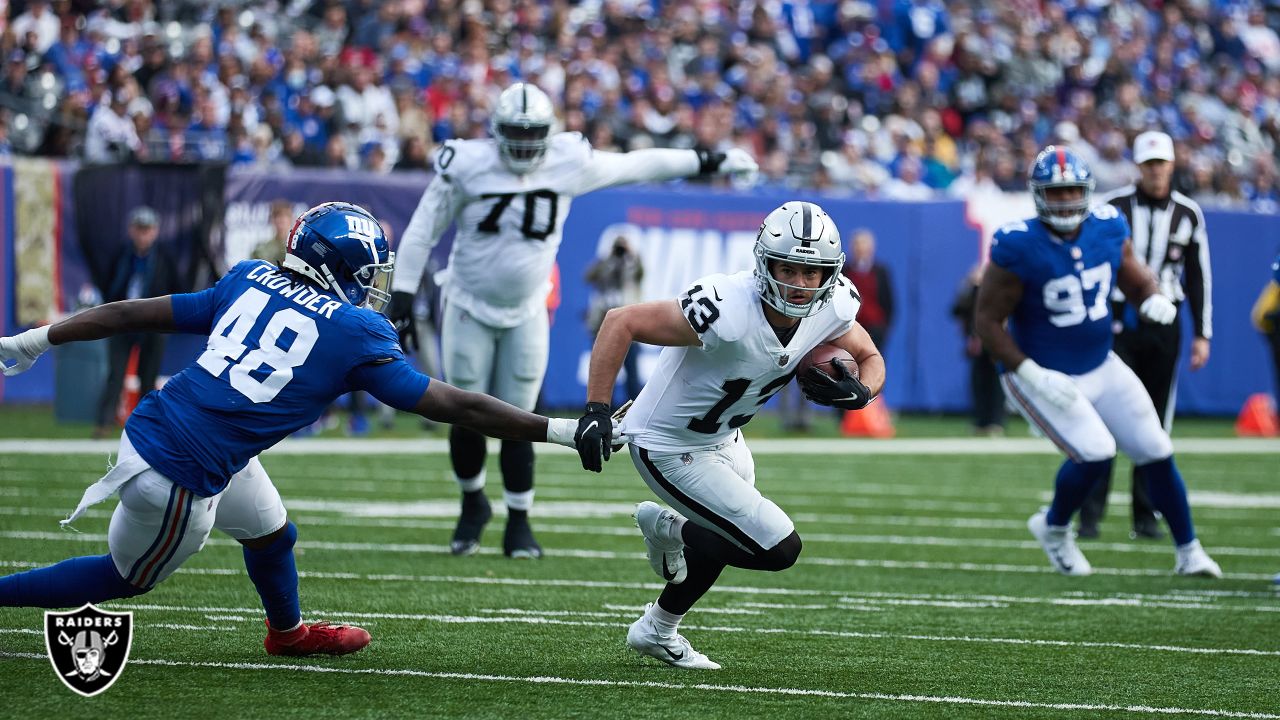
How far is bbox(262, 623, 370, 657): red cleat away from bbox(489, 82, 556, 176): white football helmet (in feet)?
9.68

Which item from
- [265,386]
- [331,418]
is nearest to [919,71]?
[331,418]

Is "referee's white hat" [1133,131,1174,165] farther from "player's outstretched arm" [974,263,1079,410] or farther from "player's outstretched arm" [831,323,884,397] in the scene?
"player's outstretched arm" [831,323,884,397]

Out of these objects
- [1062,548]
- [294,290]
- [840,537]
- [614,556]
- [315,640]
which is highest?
[294,290]

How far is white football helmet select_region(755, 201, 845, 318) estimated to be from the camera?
484 cm

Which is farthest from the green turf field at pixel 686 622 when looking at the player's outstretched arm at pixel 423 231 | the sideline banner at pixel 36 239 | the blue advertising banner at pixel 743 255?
the blue advertising banner at pixel 743 255

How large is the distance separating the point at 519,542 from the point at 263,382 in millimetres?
3086

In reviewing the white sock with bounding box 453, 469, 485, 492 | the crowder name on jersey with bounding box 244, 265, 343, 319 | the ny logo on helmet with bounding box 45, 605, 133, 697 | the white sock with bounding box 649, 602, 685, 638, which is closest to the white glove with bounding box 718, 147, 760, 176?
the white sock with bounding box 453, 469, 485, 492

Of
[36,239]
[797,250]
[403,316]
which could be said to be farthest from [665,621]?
[36,239]

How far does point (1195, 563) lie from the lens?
720cm

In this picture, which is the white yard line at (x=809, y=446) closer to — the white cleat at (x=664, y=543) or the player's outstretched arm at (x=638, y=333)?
the white cleat at (x=664, y=543)

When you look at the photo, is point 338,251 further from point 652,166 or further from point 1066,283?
point 1066,283

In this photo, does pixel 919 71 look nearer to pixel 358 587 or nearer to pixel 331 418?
pixel 331 418

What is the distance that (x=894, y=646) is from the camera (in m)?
5.34

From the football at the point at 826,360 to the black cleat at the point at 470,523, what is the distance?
2761 mm
